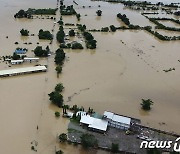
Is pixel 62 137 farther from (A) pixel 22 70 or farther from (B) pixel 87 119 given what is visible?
(A) pixel 22 70

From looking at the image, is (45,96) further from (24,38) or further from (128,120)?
(24,38)

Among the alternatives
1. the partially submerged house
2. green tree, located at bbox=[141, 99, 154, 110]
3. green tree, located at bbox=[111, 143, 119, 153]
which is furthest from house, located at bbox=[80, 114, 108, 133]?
the partially submerged house

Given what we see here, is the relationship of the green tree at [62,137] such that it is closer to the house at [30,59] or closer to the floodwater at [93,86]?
the floodwater at [93,86]

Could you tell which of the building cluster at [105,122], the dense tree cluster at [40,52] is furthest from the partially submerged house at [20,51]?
the building cluster at [105,122]

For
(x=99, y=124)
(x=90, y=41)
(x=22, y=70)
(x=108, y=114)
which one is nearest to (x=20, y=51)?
(x=22, y=70)

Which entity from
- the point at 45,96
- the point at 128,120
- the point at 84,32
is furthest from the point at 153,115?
the point at 84,32

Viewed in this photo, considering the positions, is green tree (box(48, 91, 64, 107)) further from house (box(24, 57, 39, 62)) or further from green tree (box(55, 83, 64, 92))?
house (box(24, 57, 39, 62))

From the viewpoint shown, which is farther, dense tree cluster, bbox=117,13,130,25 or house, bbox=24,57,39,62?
dense tree cluster, bbox=117,13,130,25
